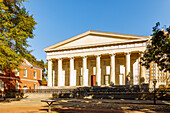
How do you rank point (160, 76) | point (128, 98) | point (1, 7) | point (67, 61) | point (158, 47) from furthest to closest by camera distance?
1. point (160, 76)
2. point (67, 61)
3. point (128, 98)
4. point (158, 47)
5. point (1, 7)

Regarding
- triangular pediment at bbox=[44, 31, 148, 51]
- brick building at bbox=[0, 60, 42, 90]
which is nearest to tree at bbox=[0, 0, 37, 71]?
brick building at bbox=[0, 60, 42, 90]

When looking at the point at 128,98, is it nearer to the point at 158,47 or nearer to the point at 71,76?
the point at 158,47

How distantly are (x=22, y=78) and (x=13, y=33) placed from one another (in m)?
27.5

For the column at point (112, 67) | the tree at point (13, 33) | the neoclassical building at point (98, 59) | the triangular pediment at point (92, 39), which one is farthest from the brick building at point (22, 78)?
the column at point (112, 67)

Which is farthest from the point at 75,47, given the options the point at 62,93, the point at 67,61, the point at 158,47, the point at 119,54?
the point at 158,47

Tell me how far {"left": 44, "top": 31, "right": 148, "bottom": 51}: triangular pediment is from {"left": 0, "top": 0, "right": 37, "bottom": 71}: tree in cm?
2079

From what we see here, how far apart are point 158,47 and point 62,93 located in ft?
62.0

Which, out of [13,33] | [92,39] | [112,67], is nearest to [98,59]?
[112,67]

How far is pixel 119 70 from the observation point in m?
42.3

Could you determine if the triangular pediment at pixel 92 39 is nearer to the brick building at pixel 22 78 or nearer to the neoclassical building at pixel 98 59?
the neoclassical building at pixel 98 59

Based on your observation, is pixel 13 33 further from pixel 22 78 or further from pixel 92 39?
pixel 22 78

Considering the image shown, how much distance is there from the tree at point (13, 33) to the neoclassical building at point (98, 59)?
828 inches

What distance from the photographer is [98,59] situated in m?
41.7

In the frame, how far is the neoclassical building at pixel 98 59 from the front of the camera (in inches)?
1533
